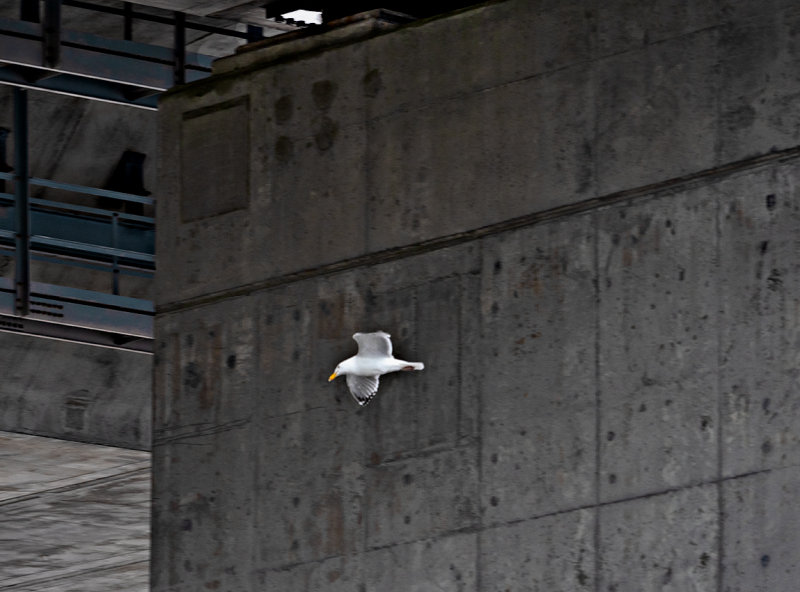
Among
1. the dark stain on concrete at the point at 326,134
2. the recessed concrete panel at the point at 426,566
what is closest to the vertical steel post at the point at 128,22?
the dark stain on concrete at the point at 326,134

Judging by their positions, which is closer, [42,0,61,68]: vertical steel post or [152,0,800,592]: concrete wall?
[152,0,800,592]: concrete wall

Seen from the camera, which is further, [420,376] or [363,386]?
[363,386]

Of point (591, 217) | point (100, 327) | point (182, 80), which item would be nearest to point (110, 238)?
point (100, 327)

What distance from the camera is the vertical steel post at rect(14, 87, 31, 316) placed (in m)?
17.7

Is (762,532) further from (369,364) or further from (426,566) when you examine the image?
(369,364)

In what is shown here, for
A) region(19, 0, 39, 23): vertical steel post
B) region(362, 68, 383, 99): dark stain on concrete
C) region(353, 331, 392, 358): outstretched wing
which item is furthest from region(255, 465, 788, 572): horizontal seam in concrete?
region(19, 0, 39, 23): vertical steel post

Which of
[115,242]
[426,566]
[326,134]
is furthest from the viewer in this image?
[115,242]

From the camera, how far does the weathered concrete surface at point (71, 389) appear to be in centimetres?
2158

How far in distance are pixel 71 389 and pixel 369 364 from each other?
431 inches

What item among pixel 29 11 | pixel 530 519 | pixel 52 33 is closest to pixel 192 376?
pixel 530 519

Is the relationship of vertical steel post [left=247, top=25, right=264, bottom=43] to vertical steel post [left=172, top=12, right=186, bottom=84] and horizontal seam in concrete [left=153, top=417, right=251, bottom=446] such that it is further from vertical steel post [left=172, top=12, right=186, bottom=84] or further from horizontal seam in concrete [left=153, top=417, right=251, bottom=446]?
horizontal seam in concrete [left=153, top=417, right=251, bottom=446]

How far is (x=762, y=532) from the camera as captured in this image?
9.57 m

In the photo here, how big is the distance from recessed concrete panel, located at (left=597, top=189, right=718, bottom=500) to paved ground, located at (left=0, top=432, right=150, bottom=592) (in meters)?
14.0

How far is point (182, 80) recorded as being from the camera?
53.6 feet
